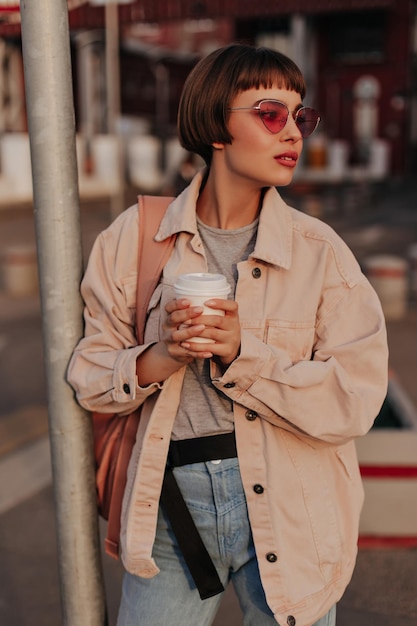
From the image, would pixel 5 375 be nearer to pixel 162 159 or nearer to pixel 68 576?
pixel 68 576

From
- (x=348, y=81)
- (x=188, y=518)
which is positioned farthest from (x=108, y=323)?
(x=348, y=81)

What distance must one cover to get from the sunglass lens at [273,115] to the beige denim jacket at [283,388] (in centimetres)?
20

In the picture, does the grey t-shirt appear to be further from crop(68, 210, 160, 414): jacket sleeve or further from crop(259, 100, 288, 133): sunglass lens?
crop(259, 100, 288, 133): sunglass lens

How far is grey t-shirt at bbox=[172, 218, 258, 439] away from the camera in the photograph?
6.41 feet

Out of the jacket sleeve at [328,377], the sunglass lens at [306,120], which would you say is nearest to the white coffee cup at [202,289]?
the jacket sleeve at [328,377]

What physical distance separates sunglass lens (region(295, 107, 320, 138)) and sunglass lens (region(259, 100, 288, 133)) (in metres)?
0.07

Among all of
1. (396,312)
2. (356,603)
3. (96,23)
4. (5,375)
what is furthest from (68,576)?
(96,23)

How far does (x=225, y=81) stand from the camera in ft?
6.31

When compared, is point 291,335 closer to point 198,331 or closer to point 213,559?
point 198,331

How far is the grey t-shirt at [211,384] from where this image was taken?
1954 millimetres

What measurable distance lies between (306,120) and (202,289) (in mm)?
627

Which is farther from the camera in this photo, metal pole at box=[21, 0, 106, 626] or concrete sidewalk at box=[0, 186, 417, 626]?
concrete sidewalk at box=[0, 186, 417, 626]

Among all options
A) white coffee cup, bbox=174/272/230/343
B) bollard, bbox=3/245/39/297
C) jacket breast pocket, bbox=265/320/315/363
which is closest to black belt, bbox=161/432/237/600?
jacket breast pocket, bbox=265/320/315/363

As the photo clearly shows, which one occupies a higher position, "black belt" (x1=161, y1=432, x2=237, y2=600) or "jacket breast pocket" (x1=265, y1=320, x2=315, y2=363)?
"jacket breast pocket" (x1=265, y1=320, x2=315, y2=363)
